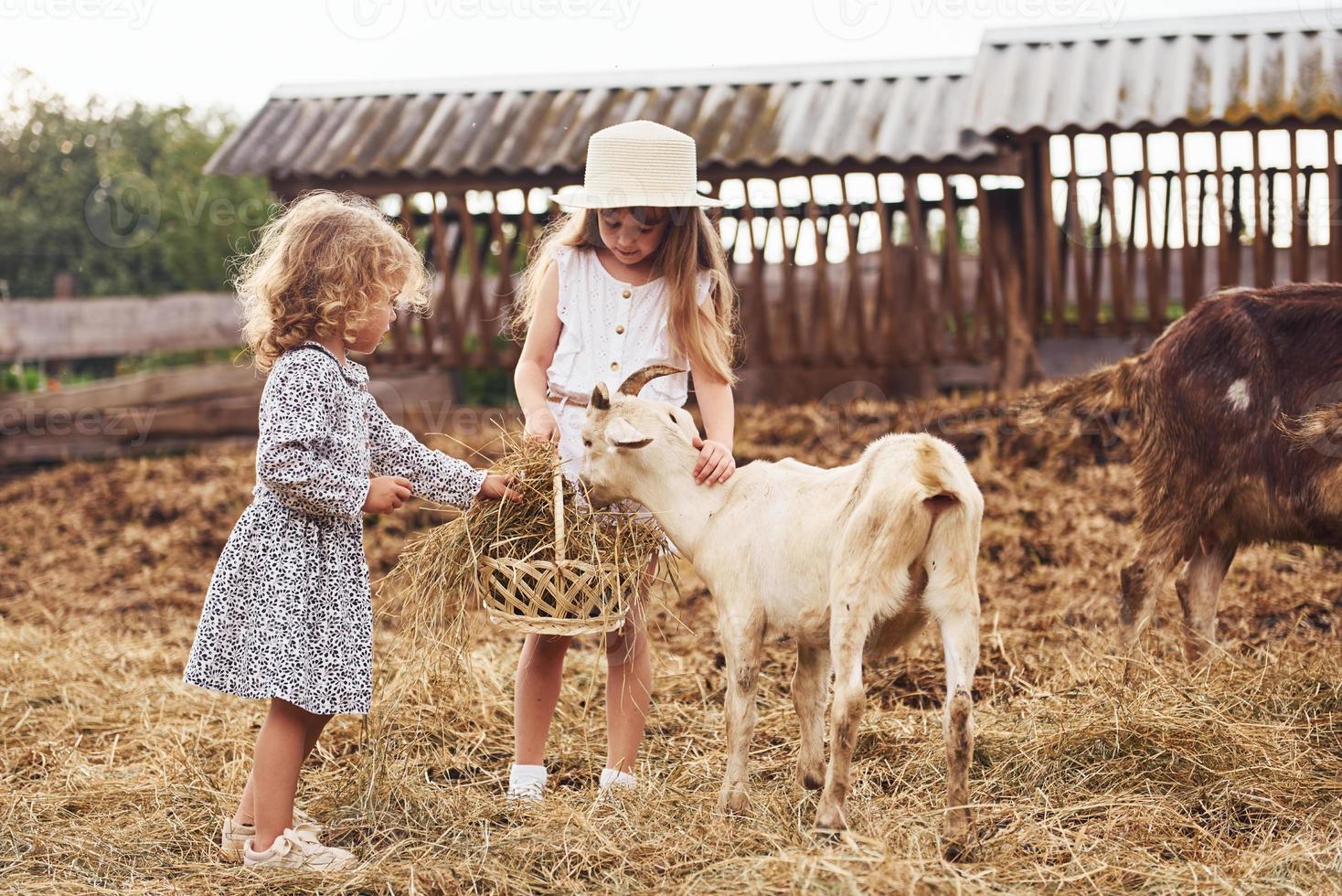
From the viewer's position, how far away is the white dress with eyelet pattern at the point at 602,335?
12.5 feet

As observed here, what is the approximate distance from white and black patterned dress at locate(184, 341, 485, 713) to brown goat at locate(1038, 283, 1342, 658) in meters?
2.75

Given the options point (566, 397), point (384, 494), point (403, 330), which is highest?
point (403, 330)

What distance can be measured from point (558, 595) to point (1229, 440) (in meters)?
2.51

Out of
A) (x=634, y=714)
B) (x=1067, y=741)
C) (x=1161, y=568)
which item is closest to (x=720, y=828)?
(x=634, y=714)

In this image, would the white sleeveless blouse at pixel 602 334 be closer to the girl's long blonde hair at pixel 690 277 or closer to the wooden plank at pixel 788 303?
the girl's long blonde hair at pixel 690 277

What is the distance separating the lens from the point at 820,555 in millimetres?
3129

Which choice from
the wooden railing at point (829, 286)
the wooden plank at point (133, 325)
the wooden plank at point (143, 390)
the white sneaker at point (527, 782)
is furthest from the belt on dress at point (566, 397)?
the wooden plank at point (133, 325)

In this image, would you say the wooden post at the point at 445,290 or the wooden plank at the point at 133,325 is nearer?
the wooden post at the point at 445,290

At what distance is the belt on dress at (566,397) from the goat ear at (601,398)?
0.38 metres

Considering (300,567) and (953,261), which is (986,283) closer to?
(953,261)

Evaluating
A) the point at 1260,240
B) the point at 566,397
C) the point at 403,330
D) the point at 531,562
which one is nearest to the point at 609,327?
the point at 566,397

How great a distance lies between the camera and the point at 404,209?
10.3 m

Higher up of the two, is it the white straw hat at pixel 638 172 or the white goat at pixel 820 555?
the white straw hat at pixel 638 172

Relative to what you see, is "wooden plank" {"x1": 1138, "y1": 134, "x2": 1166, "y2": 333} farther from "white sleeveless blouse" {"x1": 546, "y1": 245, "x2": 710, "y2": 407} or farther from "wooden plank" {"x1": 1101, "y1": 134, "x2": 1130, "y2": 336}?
"white sleeveless blouse" {"x1": 546, "y1": 245, "x2": 710, "y2": 407}
